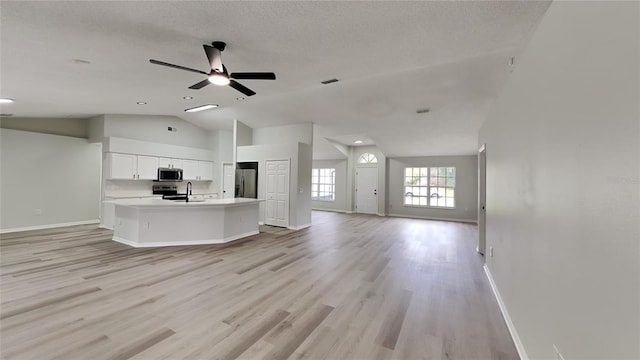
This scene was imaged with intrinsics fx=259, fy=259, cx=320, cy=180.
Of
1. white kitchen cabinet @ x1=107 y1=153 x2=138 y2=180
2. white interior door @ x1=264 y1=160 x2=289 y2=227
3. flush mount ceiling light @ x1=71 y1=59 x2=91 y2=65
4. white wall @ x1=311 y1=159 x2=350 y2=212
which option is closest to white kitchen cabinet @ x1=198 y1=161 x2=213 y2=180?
white kitchen cabinet @ x1=107 y1=153 x2=138 y2=180

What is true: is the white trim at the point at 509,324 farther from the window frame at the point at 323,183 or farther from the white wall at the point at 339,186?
the window frame at the point at 323,183

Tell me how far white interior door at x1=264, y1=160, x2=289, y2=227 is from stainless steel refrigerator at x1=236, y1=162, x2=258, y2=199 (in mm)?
465

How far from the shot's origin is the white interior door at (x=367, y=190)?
33.5ft

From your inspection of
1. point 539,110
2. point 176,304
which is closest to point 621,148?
point 539,110

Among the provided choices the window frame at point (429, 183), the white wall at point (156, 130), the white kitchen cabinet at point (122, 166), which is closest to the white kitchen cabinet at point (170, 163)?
the white wall at point (156, 130)

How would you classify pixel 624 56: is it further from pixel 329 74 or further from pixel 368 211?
pixel 368 211

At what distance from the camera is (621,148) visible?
2.99ft

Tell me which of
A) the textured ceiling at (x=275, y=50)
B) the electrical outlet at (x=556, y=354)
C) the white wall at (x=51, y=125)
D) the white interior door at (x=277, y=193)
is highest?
the textured ceiling at (x=275, y=50)

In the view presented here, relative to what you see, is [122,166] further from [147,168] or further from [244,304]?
[244,304]

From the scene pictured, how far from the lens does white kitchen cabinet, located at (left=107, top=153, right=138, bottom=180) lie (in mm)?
6691

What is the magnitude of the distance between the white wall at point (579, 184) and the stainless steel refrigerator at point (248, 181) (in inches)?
258

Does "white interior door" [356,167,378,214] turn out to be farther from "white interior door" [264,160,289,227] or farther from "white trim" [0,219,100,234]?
"white trim" [0,219,100,234]

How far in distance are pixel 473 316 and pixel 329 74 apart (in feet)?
11.3

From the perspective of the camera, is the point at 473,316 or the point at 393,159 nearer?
the point at 473,316
